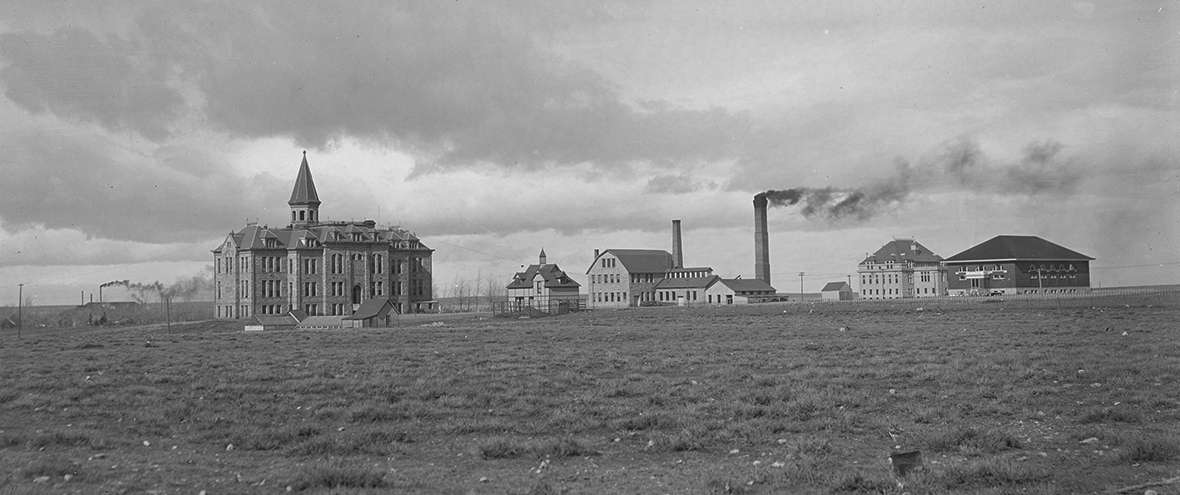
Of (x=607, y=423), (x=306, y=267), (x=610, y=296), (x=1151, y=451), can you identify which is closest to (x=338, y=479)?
(x=607, y=423)

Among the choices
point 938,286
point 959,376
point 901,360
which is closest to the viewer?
point 959,376

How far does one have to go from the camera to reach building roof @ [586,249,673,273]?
13875 cm

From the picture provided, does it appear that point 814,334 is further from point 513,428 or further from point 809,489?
point 809,489

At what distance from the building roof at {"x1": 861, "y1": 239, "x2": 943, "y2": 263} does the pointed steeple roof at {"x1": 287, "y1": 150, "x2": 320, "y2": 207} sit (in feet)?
298

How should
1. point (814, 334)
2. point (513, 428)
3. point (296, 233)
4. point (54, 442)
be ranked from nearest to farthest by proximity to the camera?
1. point (54, 442)
2. point (513, 428)
3. point (814, 334)
4. point (296, 233)

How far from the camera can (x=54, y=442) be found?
1467 cm

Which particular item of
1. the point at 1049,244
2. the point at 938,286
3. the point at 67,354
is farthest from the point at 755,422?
the point at 1049,244

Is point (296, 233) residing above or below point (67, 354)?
above

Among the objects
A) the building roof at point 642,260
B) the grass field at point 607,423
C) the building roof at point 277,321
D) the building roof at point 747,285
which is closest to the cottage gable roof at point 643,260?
the building roof at point 642,260

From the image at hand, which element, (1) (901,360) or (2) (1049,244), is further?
(2) (1049,244)

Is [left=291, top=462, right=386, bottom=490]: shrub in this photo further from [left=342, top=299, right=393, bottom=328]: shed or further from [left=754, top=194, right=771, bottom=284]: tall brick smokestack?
[left=754, top=194, right=771, bottom=284]: tall brick smokestack

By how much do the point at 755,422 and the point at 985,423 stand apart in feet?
13.5

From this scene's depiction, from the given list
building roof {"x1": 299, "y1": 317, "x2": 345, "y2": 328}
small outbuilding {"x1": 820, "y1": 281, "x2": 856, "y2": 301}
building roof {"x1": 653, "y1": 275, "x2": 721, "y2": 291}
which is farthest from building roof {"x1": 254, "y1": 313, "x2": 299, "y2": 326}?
small outbuilding {"x1": 820, "y1": 281, "x2": 856, "y2": 301}

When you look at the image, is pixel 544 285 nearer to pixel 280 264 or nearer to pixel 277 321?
pixel 280 264
